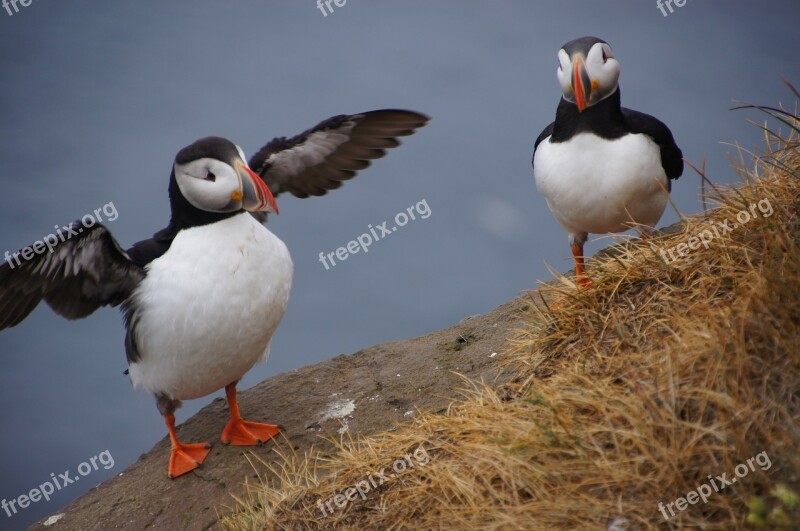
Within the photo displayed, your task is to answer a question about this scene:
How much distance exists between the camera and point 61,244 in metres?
4.49

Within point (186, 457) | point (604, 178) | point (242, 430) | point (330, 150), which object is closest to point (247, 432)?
point (242, 430)

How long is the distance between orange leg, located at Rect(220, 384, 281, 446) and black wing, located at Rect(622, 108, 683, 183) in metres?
2.92

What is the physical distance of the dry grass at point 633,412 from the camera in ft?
8.59

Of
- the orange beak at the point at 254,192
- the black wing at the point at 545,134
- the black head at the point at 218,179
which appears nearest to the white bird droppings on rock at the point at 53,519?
the black head at the point at 218,179

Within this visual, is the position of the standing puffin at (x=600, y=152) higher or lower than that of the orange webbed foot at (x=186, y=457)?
higher

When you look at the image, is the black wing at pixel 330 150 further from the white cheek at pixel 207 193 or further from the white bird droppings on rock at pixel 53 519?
the white bird droppings on rock at pixel 53 519

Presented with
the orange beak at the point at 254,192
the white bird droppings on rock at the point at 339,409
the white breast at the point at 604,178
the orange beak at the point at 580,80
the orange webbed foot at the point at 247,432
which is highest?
the orange beak at the point at 254,192

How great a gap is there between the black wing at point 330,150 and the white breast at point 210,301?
826mm

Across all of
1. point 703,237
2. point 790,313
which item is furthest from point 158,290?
point 790,313

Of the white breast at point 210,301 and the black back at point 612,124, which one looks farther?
the black back at point 612,124

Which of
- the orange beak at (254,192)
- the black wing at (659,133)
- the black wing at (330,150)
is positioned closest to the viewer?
the orange beak at (254,192)

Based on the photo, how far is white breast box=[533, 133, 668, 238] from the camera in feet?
15.9

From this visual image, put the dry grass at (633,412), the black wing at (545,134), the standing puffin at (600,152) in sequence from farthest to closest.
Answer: the black wing at (545,134) < the standing puffin at (600,152) < the dry grass at (633,412)

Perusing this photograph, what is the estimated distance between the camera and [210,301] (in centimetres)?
452
